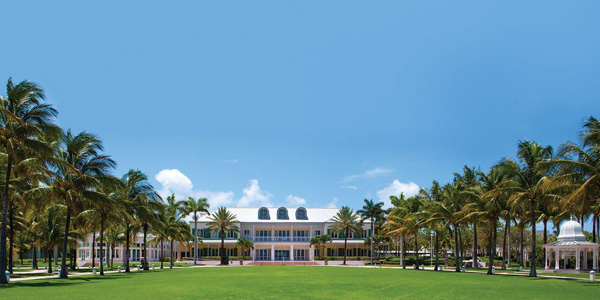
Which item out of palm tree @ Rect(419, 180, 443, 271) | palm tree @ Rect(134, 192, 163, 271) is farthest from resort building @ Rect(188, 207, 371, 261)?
palm tree @ Rect(134, 192, 163, 271)

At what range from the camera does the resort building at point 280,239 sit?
8506cm

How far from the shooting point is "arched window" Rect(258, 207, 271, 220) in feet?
298

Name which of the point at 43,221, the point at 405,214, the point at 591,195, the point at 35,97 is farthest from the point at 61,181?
the point at 405,214

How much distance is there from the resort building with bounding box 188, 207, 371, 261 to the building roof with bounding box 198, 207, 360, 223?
19cm

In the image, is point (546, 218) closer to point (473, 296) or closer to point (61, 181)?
point (473, 296)

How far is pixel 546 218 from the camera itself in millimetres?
48031

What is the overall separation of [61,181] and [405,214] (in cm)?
3997

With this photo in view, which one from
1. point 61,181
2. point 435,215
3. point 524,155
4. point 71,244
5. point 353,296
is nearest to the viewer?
point 353,296

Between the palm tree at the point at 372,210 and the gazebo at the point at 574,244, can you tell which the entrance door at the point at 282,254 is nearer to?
the palm tree at the point at 372,210

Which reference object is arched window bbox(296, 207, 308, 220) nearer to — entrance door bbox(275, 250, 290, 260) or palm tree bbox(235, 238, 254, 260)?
entrance door bbox(275, 250, 290, 260)

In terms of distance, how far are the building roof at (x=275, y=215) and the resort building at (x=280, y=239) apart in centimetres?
19

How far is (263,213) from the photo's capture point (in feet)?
299

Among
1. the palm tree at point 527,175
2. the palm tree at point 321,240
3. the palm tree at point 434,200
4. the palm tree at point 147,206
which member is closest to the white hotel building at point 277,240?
the palm tree at point 321,240

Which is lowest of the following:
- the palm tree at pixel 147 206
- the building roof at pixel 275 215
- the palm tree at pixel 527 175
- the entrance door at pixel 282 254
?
the entrance door at pixel 282 254
